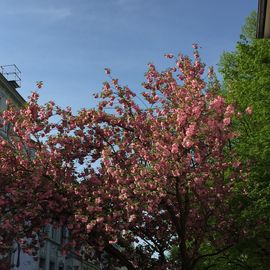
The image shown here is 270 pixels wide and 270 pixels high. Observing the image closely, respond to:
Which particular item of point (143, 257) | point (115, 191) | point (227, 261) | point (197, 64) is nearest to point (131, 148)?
point (115, 191)

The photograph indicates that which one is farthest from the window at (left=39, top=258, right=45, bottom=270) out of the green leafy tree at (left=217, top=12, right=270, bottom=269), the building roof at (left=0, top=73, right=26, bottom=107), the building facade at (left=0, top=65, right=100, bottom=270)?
the green leafy tree at (left=217, top=12, right=270, bottom=269)

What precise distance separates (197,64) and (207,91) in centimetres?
141

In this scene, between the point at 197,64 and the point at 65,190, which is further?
the point at 197,64

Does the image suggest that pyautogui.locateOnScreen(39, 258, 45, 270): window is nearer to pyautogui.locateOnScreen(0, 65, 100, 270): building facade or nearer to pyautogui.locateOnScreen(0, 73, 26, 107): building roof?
pyautogui.locateOnScreen(0, 65, 100, 270): building facade

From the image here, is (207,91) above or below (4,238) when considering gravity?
above

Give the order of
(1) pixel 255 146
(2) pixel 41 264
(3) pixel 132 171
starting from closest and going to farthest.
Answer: (3) pixel 132 171, (1) pixel 255 146, (2) pixel 41 264

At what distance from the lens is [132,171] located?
1487 centimetres

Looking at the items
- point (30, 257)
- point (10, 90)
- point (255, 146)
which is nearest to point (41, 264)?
point (30, 257)

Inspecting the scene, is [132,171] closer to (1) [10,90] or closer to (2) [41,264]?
(1) [10,90]

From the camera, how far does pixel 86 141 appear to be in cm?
1677

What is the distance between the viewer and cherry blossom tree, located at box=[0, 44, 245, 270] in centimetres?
1469

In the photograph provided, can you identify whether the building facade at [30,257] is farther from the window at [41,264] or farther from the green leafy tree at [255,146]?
the green leafy tree at [255,146]

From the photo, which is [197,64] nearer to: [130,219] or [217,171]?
[217,171]

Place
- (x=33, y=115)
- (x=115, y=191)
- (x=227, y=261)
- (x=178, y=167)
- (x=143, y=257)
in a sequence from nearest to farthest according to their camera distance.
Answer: (x=178, y=167) → (x=115, y=191) → (x=33, y=115) → (x=143, y=257) → (x=227, y=261)
